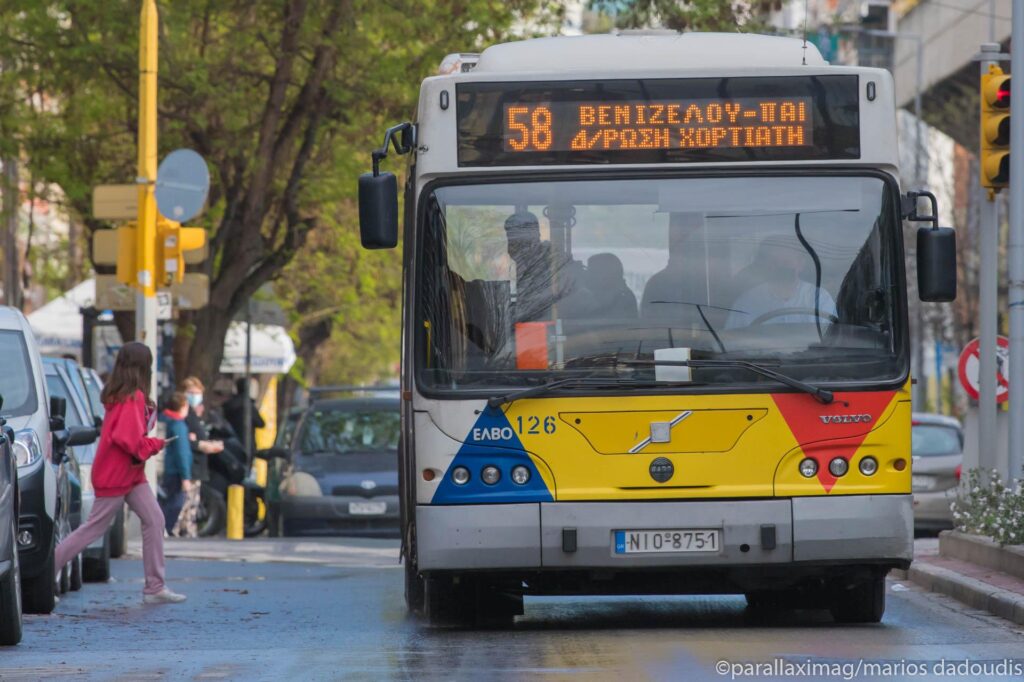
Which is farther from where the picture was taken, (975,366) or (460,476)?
(975,366)

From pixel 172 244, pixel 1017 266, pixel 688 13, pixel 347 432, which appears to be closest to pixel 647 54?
pixel 1017 266

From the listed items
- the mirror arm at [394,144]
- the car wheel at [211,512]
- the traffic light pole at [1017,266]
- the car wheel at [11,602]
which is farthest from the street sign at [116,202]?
the car wheel at [11,602]

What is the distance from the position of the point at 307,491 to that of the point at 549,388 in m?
11.9

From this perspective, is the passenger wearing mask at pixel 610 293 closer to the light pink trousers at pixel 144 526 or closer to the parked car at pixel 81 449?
the light pink trousers at pixel 144 526

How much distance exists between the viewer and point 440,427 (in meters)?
11.0

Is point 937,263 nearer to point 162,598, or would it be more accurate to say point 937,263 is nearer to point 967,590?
point 967,590

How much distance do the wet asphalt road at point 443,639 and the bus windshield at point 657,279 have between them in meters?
1.37

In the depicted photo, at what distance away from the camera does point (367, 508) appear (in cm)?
2239

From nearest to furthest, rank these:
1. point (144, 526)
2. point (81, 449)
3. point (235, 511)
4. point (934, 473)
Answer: point (144, 526), point (81, 449), point (934, 473), point (235, 511)

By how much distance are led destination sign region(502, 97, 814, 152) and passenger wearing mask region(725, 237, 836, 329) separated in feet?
2.03

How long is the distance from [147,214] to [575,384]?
926 cm

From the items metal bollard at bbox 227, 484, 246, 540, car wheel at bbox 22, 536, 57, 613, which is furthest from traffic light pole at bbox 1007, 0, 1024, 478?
metal bollard at bbox 227, 484, 246, 540

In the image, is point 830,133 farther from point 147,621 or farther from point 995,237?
point 995,237

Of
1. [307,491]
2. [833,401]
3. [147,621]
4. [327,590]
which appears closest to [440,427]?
[833,401]
